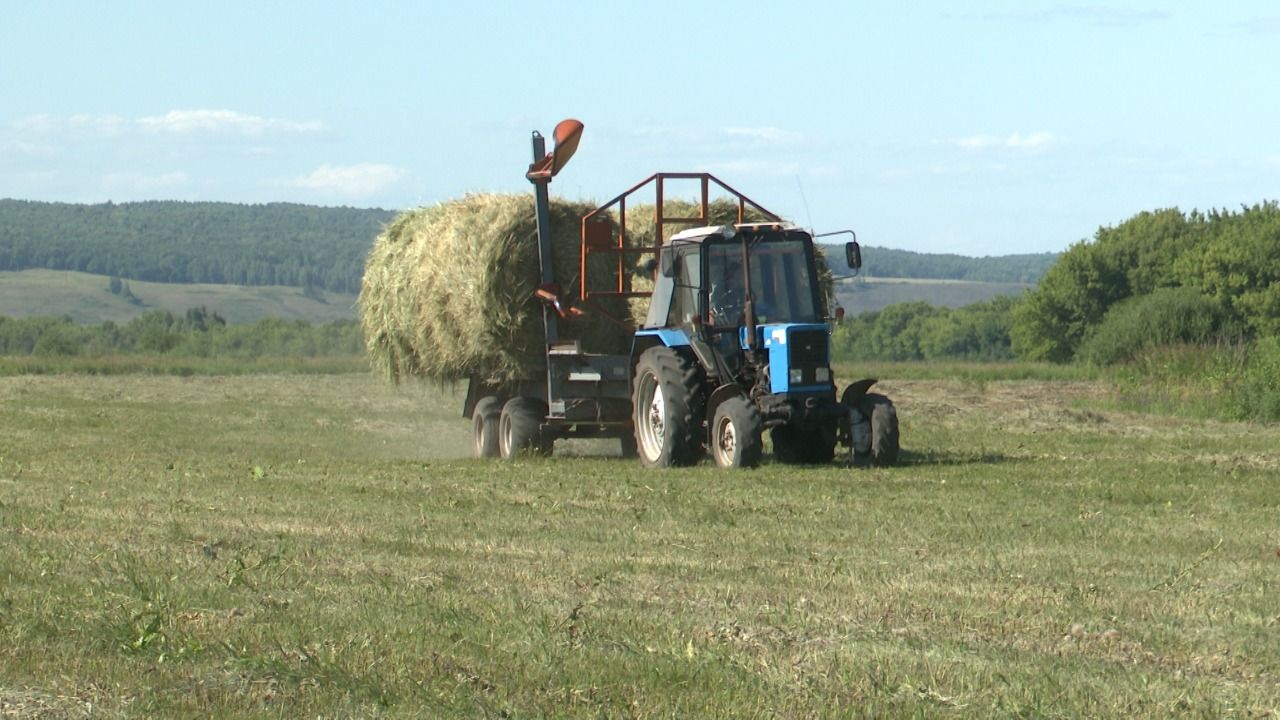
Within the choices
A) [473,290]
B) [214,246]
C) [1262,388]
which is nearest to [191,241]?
[214,246]

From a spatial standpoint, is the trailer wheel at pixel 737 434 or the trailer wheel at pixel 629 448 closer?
the trailer wheel at pixel 737 434

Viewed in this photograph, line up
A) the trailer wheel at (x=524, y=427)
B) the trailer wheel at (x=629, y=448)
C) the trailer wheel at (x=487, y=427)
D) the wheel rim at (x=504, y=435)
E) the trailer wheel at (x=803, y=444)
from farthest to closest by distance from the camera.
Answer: the trailer wheel at (x=629, y=448), the trailer wheel at (x=487, y=427), the wheel rim at (x=504, y=435), the trailer wheel at (x=524, y=427), the trailer wheel at (x=803, y=444)

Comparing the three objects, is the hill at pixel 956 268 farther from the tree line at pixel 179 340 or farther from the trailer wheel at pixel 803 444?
the trailer wheel at pixel 803 444

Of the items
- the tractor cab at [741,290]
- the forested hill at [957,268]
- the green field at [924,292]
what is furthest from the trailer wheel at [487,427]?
the forested hill at [957,268]

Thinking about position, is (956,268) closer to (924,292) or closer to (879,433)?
(924,292)

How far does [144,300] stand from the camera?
449 feet

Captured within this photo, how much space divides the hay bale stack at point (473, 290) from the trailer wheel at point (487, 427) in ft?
2.53

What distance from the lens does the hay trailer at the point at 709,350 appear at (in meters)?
16.5

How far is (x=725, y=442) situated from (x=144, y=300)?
126223mm

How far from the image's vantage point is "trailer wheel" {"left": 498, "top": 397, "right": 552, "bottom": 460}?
752 inches

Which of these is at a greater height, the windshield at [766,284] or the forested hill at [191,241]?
the forested hill at [191,241]

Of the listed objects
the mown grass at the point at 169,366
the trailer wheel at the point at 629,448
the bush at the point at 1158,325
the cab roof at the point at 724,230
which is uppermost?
the cab roof at the point at 724,230

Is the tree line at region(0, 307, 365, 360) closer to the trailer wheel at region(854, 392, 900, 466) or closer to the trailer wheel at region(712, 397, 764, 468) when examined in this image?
the trailer wheel at region(712, 397, 764, 468)

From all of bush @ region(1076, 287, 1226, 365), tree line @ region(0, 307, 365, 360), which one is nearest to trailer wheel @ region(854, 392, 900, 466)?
bush @ region(1076, 287, 1226, 365)
